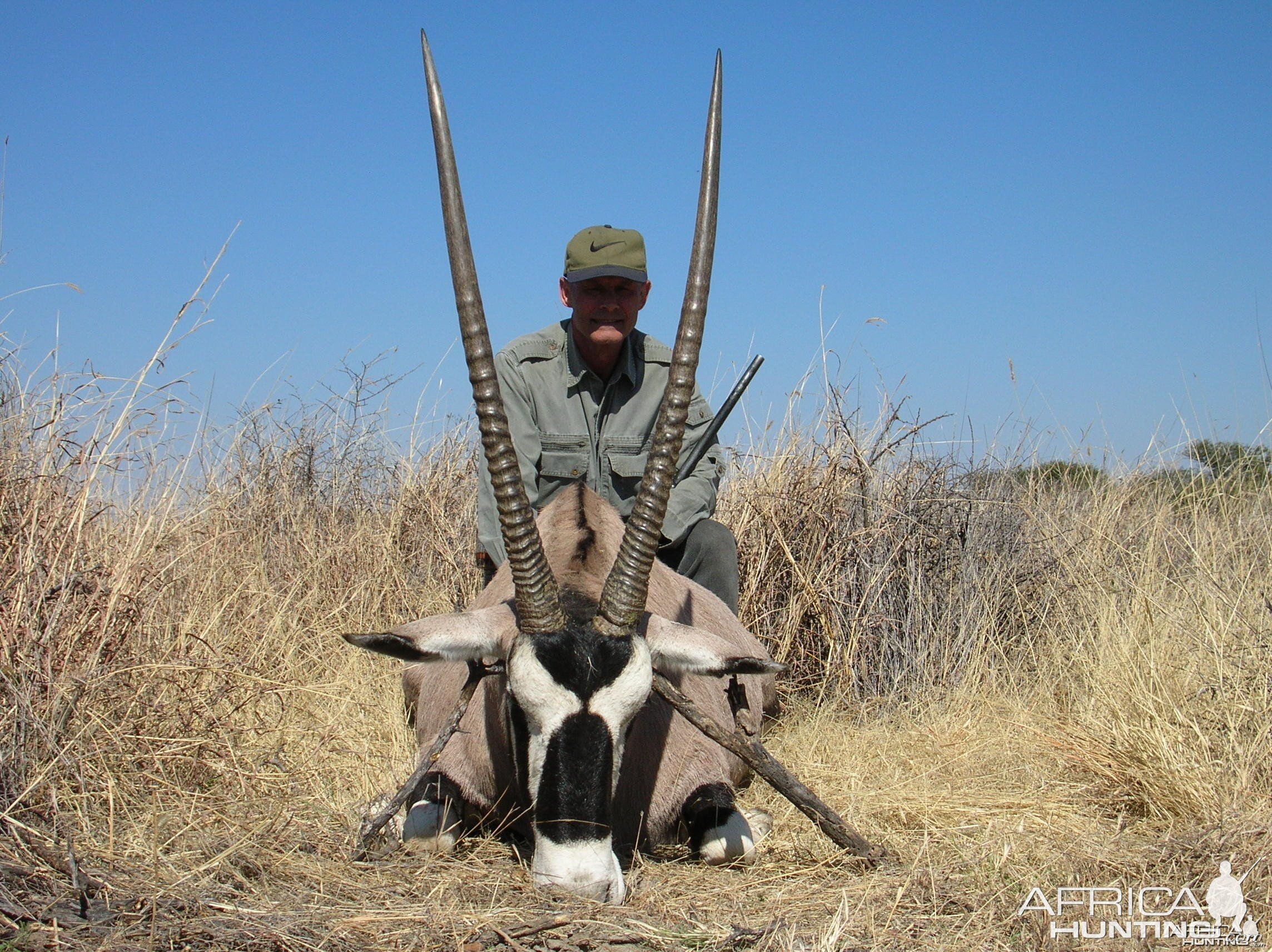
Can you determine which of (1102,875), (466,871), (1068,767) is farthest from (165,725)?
(1068,767)

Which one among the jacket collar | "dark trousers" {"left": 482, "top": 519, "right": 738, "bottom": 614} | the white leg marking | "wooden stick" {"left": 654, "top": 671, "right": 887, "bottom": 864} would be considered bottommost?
the white leg marking

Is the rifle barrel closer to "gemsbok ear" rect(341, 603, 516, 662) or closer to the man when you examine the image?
the man

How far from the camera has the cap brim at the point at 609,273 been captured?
18.4ft

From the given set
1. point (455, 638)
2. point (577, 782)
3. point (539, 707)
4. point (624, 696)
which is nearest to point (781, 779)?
point (624, 696)

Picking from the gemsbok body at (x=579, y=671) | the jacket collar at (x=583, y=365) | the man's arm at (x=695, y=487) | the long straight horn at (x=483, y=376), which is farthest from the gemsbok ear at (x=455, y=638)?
the jacket collar at (x=583, y=365)

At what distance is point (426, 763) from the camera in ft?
12.4

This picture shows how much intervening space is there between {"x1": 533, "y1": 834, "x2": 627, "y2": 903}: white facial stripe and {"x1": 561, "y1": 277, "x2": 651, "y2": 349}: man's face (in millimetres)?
3081

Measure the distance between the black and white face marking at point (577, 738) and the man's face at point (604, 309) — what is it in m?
2.55

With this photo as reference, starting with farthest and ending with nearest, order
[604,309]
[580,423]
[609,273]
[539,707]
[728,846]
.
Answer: [580,423] < [604,309] < [609,273] < [728,846] < [539,707]

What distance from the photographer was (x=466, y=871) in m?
3.77

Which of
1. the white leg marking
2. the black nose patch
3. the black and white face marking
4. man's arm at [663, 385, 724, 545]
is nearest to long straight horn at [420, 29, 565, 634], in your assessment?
the black and white face marking

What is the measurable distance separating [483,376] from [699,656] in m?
1.21

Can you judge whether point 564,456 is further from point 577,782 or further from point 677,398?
point 577,782

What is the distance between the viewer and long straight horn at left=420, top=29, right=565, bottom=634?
360 centimetres
